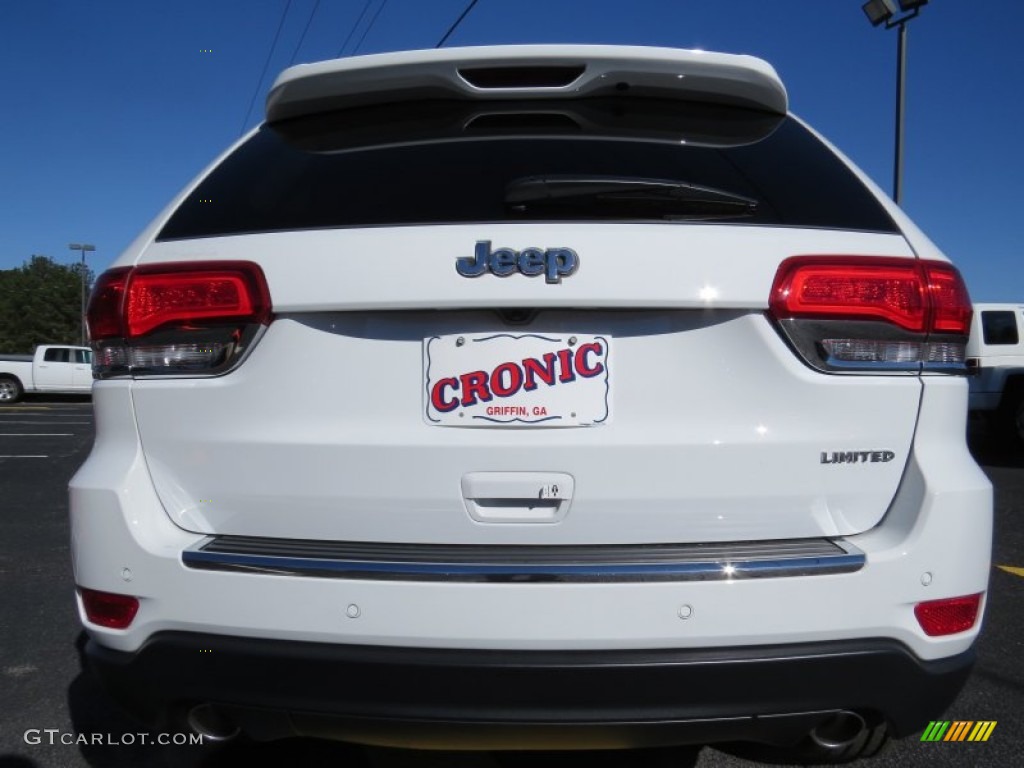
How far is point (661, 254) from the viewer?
1.56 m

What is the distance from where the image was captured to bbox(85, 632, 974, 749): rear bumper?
4.93 feet

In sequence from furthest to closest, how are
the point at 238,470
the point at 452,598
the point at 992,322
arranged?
the point at 992,322, the point at 238,470, the point at 452,598

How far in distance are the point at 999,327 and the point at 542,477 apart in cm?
1197

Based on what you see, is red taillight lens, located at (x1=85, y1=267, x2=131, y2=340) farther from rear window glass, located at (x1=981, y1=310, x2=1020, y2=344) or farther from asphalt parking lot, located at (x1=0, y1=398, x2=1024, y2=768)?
rear window glass, located at (x1=981, y1=310, x2=1020, y2=344)

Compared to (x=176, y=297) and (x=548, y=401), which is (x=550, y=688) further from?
(x=176, y=297)

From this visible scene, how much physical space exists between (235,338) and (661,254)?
0.89m

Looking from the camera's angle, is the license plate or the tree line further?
the tree line

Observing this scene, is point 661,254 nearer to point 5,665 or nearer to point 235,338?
point 235,338

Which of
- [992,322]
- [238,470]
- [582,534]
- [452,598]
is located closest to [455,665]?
[452,598]

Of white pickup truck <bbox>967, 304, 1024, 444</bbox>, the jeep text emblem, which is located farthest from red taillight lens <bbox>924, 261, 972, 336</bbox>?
white pickup truck <bbox>967, 304, 1024, 444</bbox>

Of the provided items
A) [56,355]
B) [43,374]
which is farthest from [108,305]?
[56,355]

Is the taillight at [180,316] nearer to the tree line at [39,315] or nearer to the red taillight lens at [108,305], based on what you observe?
the red taillight lens at [108,305]

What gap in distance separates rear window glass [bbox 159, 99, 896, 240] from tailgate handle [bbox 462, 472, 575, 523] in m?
0.53

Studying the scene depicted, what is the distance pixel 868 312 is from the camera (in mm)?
1615
